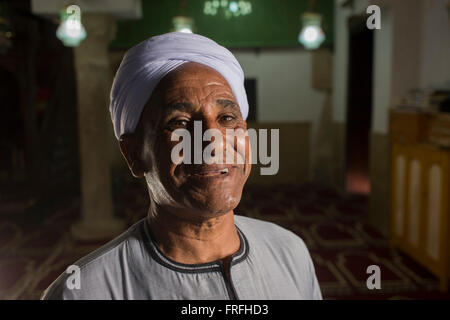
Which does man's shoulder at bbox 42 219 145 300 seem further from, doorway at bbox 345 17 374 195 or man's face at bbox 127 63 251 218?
doorway at bbox 345 17 374 195

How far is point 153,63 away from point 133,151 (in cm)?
18

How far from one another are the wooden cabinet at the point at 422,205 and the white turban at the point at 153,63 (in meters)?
2.99

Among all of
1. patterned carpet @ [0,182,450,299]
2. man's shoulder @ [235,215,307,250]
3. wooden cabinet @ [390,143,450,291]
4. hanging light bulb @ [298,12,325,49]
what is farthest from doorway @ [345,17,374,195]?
man's shoulder @ [235,215,307,250]

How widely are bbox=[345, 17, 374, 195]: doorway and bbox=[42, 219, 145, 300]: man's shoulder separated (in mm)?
6072

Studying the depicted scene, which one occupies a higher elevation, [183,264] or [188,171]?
[188,171]

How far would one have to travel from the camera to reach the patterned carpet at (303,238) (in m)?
3.42

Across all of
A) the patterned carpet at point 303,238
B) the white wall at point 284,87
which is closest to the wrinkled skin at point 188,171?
the patterned carpet at point 303,238

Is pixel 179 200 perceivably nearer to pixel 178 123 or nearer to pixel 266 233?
pixel 178 123

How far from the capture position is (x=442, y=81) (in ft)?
14.6

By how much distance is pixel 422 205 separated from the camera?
12.1ft

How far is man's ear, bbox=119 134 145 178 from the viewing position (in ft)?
2.88

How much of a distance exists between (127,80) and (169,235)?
32 centimetres

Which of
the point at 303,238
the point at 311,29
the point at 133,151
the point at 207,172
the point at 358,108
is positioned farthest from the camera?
the point at 358,108

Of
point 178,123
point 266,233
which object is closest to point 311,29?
point 266,233
